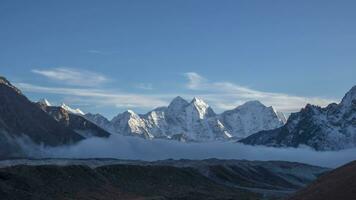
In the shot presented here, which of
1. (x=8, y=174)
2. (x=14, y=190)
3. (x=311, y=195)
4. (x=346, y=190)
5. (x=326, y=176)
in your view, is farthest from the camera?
(x=8, y=174)

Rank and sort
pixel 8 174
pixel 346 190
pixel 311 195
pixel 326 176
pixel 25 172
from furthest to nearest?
pixel 25 172, pixel 8 174, pixel 326 176, pixel 311 195, pixel 346 190

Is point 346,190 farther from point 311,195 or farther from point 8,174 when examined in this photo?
point 8,174

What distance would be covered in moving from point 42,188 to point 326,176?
3644 inches

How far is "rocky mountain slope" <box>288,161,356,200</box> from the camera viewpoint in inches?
3684

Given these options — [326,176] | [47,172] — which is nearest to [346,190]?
[326,176]

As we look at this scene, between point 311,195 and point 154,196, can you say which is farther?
point 154,196

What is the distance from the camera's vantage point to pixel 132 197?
622ft

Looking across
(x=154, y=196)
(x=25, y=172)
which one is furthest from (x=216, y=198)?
(x=25, y=172)

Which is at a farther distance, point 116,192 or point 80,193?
point 116,192

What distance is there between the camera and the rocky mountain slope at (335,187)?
93562 mm

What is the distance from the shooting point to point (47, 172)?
7717 inches

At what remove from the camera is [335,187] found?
9762 centimetres

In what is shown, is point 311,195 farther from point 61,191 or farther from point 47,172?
point 47,172

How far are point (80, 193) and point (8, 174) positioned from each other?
67.7 ft
